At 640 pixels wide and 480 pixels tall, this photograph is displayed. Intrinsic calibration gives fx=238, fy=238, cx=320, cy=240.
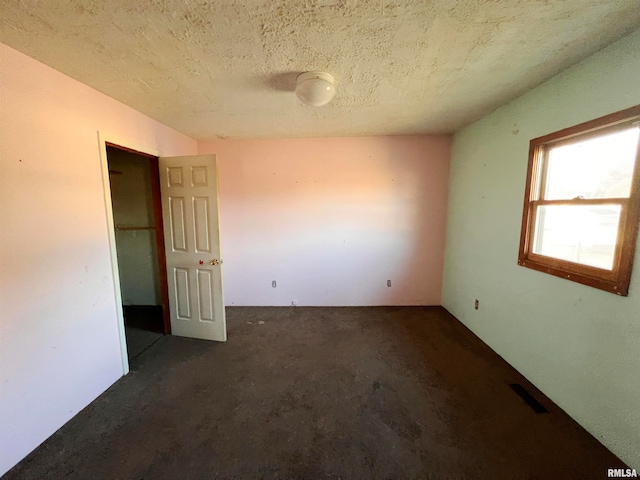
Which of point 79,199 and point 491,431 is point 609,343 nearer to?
point 491,431

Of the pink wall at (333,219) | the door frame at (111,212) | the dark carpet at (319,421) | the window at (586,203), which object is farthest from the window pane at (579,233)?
the door frame at (111,212)

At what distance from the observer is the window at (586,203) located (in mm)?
1391

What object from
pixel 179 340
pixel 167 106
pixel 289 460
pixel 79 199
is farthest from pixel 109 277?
pixel 289 460

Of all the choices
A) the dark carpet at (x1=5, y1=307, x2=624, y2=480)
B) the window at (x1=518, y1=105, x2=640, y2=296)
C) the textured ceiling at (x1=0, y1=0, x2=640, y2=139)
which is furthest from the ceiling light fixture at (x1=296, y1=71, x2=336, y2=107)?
the dark carpet at (x1=5, y1=307, x2=624, y2=480)

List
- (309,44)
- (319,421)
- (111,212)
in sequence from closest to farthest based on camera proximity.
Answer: (309,44) < (319,421) < (111,212)

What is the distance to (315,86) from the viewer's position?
171 centimetres

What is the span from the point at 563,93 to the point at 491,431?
95.2 inches

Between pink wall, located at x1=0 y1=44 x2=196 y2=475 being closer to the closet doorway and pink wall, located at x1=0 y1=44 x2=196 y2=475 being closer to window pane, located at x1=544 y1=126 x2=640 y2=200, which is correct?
the closet doorway

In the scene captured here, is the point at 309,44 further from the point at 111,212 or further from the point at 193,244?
the point at 193,244

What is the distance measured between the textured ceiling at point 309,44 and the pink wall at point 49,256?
26 cm

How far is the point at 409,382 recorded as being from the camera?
2.06 metres

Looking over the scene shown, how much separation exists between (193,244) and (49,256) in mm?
1151

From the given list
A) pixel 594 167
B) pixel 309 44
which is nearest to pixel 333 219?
pixel 309 44

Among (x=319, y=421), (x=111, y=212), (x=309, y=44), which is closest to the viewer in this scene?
(x=309, y=44)
